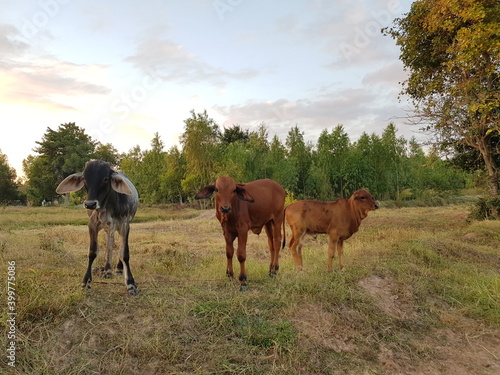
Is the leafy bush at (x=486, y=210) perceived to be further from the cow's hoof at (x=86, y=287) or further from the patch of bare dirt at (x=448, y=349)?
the cow's hoof at (x=86, y=287)

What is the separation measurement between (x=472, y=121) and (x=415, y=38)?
4.12 m

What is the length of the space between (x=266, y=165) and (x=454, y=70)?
2686 cm

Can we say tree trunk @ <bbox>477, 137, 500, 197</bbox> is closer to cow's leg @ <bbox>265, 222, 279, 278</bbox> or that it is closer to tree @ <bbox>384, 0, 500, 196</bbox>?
tree @ <bbox>384, 0, 500, 196</bbox>

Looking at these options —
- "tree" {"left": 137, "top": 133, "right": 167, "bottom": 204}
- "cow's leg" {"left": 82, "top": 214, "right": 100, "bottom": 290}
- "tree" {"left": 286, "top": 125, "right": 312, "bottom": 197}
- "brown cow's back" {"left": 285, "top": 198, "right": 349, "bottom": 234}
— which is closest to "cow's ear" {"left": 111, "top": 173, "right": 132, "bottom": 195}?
"cow's leg" {"left": 82, "top": 214, "right": 100, "bottom": 290}

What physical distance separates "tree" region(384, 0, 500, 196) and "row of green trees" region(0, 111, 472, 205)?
74.2 ft

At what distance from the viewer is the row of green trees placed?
1592 inches

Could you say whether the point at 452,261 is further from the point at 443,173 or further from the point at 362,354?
the point at 443,173

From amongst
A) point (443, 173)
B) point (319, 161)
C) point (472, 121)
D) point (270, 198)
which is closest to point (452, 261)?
point (270, 198)

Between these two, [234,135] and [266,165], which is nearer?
[266,165]

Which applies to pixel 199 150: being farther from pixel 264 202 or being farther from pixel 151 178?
pixel 264 202

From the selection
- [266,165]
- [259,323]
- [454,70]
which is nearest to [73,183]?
[259,323]

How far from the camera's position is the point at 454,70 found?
14281 mm

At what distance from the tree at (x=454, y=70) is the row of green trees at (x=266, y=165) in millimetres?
22604

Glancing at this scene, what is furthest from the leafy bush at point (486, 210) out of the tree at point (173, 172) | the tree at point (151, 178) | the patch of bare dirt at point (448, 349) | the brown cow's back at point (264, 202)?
the tree at point (151, 178)
